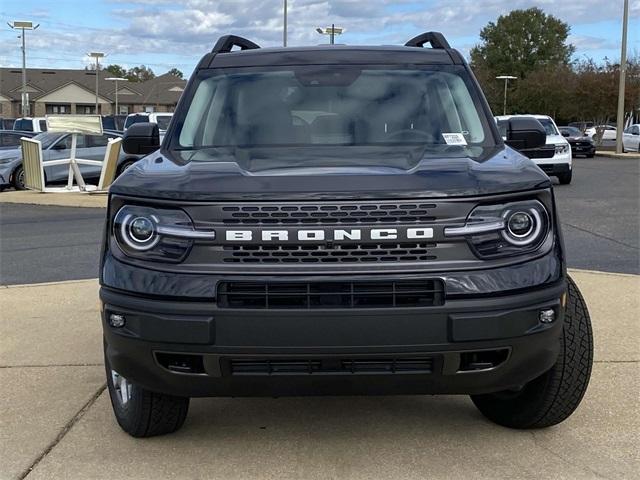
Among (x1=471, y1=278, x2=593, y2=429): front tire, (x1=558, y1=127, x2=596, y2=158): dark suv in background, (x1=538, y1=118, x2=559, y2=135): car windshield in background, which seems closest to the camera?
(x1=471, y1=278, x2=593, y2=429): front tire

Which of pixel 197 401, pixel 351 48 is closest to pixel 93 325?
pixel 197 401

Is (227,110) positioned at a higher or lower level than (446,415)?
higher

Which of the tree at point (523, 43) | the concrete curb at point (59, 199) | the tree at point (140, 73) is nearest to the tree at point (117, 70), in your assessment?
the tree at point (140, 73)

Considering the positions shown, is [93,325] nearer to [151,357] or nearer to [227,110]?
[227,110]

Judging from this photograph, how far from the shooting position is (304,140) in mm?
4070

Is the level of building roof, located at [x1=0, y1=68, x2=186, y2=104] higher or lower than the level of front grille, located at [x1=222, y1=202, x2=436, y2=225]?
higher

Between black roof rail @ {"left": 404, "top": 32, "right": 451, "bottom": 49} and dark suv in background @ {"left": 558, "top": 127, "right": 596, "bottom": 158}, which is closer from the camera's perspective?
black roof rail @ {"left": 404, "top": 32, "right": 451, "bottom": 49}

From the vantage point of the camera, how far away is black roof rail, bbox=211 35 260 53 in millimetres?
4745

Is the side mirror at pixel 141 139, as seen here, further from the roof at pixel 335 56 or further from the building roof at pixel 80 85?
the building roof at pixel 80 85

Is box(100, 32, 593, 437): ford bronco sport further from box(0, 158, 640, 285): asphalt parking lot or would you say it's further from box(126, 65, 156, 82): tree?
box(126, 65, 156, 82): tree

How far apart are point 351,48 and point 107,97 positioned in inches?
3429

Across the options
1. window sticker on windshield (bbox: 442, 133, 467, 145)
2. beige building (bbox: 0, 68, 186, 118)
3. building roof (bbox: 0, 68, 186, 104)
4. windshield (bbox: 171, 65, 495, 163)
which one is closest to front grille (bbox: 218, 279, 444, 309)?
windshield (bbox: 171, 65, 495, 163)

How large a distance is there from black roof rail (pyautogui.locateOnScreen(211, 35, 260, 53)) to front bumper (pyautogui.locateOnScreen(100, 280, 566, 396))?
7.15 ft

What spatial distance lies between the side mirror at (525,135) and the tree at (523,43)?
278 feet
